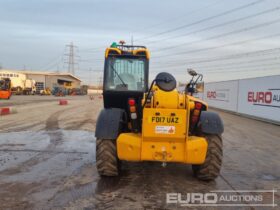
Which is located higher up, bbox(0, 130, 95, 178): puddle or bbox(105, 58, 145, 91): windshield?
bbox(105, 58, 145, 91): windshield

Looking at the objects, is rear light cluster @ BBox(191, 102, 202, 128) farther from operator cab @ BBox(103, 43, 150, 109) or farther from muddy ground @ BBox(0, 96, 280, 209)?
operator cab @ BBox(103, 43, 150, 109)

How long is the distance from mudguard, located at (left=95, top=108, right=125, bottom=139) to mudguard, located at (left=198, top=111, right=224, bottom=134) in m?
1.62

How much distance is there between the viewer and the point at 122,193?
593 cm

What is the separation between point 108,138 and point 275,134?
10413mm

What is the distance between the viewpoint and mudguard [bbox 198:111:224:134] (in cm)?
674

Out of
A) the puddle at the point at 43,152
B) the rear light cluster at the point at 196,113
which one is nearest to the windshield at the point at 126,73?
the rear light cluster at the point at 196,113

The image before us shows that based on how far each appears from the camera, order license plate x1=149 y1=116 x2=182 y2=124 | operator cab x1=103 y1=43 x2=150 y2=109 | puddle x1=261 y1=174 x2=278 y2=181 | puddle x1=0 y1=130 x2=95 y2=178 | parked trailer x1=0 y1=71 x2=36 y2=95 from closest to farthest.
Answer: license plate x1=149 y1=116 x2=182 y2=124, puddle x1=261 y1=174 x2=278 y2=181, puddle x1=0 y1=130 x2=95 y2=178, operator cab x1=103 y1=43 x2=150 y2=109, parked trailer x1=0 y1=71 x2=36 y2=95

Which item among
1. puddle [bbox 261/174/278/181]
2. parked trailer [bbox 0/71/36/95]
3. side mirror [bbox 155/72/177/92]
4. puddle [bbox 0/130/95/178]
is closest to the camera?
side mirror [bbox 155/72/177/92]

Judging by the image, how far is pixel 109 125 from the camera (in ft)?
22.1

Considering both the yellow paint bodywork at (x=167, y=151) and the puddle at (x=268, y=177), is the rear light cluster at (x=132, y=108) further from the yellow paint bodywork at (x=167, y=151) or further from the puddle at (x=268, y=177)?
the puddle at (x=268, y=177)

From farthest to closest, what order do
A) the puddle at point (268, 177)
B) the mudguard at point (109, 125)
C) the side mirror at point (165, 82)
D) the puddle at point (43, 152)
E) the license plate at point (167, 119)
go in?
the puddle at point (43, 152)
the puddle at point (268, 177)
the mudguard at point (109, 125)
the side mirror at point (165, 82)
the license plate at point (167, 119)

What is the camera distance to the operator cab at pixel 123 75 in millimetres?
7773

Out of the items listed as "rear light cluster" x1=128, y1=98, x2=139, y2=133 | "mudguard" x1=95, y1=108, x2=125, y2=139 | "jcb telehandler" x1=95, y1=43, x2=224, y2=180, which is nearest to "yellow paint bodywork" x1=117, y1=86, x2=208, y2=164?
"jcb telehandler" x1=95, y1=43, x2=224, y2=180

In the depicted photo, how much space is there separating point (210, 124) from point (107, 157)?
2.13 meters
